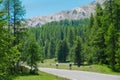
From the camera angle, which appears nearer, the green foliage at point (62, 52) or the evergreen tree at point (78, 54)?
the evergreen tree at point (78, 54)

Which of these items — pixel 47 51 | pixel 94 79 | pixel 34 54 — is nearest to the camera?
pixel 94 79

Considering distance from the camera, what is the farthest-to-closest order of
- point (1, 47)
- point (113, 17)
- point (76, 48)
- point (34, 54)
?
1. point (76, 48)
2. point (113, 17)
3. point (34, 54)
4. point (1, 47)

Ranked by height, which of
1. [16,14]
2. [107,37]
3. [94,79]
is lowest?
[94,79]

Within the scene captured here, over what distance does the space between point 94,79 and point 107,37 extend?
1553 centimetres

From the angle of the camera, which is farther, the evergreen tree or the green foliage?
the green foliage

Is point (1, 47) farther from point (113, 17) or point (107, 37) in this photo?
point (113, 17)

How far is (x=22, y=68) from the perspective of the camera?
49.6m

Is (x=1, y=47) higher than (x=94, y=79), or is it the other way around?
(x=1, y=47)

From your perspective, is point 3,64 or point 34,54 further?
point 34,54

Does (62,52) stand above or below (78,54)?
above

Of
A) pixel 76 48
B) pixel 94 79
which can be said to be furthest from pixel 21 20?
pixel 76 48

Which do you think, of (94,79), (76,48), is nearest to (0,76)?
(94,79)

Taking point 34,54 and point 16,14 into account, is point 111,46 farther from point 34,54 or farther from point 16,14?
point 16,14

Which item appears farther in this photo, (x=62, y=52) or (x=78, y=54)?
(x=62, y=52)
